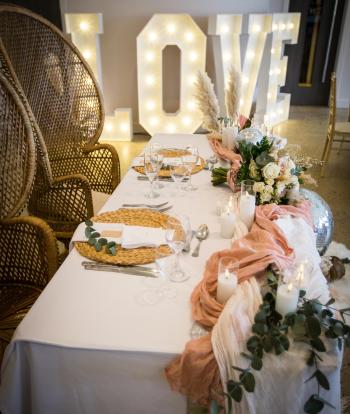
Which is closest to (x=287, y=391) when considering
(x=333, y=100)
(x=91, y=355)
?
(x=91, y=355)

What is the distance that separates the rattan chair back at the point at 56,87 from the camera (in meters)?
2.02

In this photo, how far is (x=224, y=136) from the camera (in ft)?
7.02

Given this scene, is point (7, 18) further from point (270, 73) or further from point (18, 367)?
point (270, 73)

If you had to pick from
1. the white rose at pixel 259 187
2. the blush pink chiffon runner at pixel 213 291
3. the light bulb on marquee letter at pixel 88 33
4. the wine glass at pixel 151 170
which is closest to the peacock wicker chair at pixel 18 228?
the wine glass at pixel 151 170

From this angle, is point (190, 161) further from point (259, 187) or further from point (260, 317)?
point (260, 317)

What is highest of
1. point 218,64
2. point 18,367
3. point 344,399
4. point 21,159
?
point 218,64

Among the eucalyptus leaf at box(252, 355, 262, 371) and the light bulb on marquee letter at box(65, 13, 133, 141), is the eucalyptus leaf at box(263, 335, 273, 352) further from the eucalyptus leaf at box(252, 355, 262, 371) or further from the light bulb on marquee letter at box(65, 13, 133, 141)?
the light bulb on marquee letter at box(65, 13, 133, 141)

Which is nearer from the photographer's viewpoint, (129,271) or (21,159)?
(129,271)

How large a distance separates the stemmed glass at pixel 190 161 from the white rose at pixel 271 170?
380 millimetres

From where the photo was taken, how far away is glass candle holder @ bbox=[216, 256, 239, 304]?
94 centimetres

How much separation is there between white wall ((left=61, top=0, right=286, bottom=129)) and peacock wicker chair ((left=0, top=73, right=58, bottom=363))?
10.3 ft

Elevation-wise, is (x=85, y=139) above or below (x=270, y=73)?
below

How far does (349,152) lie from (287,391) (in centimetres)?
398

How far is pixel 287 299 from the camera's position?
2.73 ft
